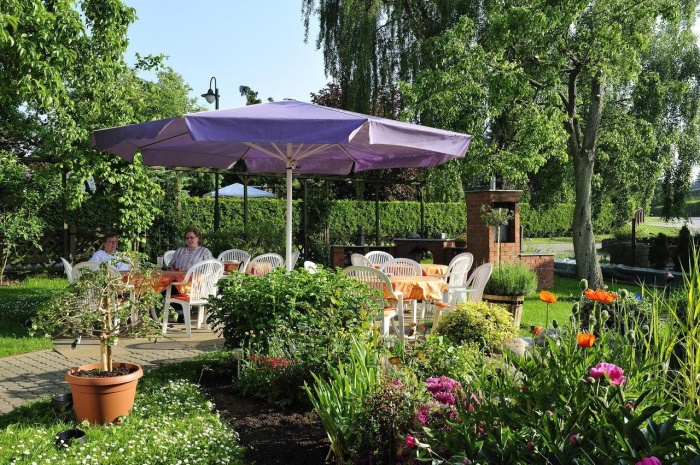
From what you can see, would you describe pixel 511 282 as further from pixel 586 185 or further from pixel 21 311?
pixel 21 311

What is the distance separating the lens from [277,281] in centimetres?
500

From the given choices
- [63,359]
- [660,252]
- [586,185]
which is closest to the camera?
[63,359]

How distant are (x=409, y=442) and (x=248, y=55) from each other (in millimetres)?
8982

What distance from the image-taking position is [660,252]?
14953 mm

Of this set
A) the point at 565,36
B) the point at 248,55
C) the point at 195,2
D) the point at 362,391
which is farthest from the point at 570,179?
the point at 362,391

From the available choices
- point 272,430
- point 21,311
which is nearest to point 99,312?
point 272,430

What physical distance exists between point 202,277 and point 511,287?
12.5 ft

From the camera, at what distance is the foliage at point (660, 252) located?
1490 centimetres

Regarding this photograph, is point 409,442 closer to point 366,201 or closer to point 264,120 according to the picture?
point 264,120

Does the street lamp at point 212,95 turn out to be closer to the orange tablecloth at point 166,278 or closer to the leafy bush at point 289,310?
the orange tablecloth at point 166,278

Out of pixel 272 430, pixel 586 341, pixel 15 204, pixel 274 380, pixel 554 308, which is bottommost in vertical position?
pixel 554 308

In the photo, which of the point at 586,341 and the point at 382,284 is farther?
the point at 382,284

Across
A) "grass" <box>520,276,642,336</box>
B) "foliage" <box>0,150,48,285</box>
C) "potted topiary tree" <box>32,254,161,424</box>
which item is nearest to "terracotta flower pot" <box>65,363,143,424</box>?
"potted topiary tree" <box>32,254,161,424</box>

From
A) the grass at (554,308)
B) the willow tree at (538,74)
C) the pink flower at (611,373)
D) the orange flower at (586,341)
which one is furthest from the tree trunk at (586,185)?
the pink flower at (611,373)
